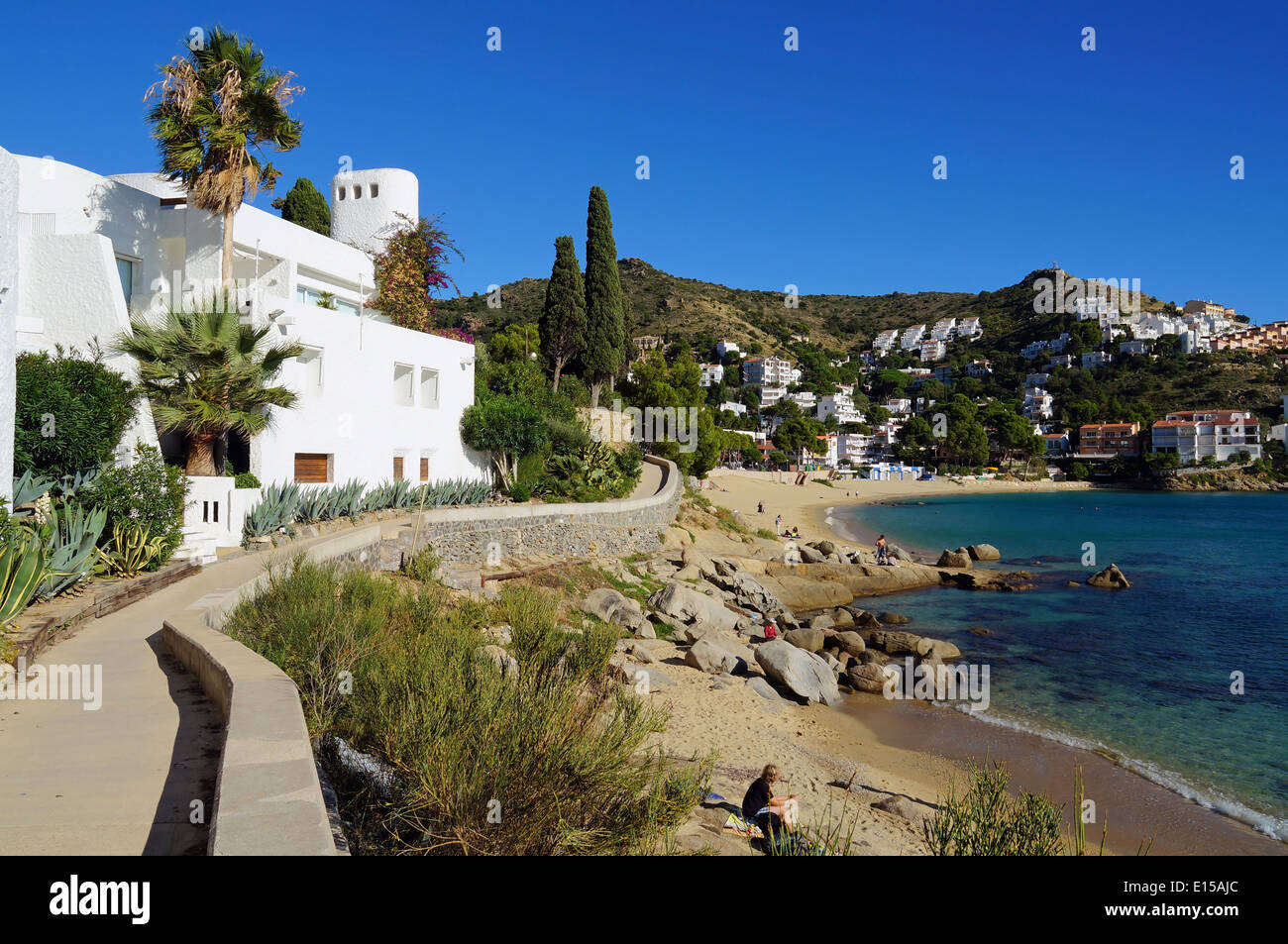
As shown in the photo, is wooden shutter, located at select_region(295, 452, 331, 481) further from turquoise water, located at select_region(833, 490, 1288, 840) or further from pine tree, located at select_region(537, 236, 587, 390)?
pine tree, located at select_region(537, 236, 587, 390)

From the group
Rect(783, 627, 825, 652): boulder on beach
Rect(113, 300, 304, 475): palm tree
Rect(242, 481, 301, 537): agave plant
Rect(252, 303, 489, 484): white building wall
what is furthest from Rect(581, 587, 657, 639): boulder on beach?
Rect(113, 300, 304, 475): palm tree

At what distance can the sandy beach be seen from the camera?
10398 millimetres

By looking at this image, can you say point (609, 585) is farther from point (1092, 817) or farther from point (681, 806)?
point (681, 806)

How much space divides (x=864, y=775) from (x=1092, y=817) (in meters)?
3.09

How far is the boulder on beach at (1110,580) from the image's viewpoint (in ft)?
105

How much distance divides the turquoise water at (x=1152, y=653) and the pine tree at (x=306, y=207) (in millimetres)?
27726

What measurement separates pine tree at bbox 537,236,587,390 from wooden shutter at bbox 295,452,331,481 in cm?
1988

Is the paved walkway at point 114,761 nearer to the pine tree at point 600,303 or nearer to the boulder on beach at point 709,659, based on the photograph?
the boulder on beach at point 709,659

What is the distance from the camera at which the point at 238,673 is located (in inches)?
217

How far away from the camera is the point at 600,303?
4059 centimetres

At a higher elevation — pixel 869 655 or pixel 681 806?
pixel 681 806
